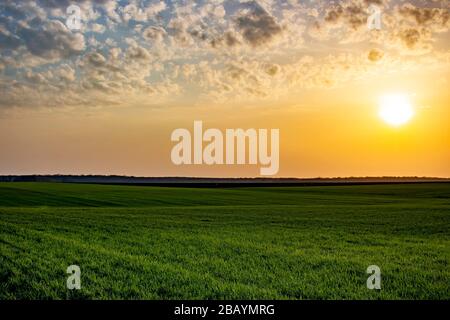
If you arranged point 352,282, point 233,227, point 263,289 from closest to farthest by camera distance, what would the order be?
point 263,289
point 352,282
point 233,227

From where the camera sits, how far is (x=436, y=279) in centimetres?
1227

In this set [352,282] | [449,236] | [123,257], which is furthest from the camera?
[449,236]

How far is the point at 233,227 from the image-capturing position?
82.6 ft

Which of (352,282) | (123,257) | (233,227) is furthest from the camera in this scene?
(233,227)

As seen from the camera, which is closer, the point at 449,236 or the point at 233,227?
the point at 449,236

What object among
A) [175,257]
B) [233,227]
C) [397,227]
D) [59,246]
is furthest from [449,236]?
[59,246]

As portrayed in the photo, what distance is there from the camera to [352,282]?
1163 centimetres

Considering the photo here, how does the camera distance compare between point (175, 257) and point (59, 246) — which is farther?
point (59, 246)
